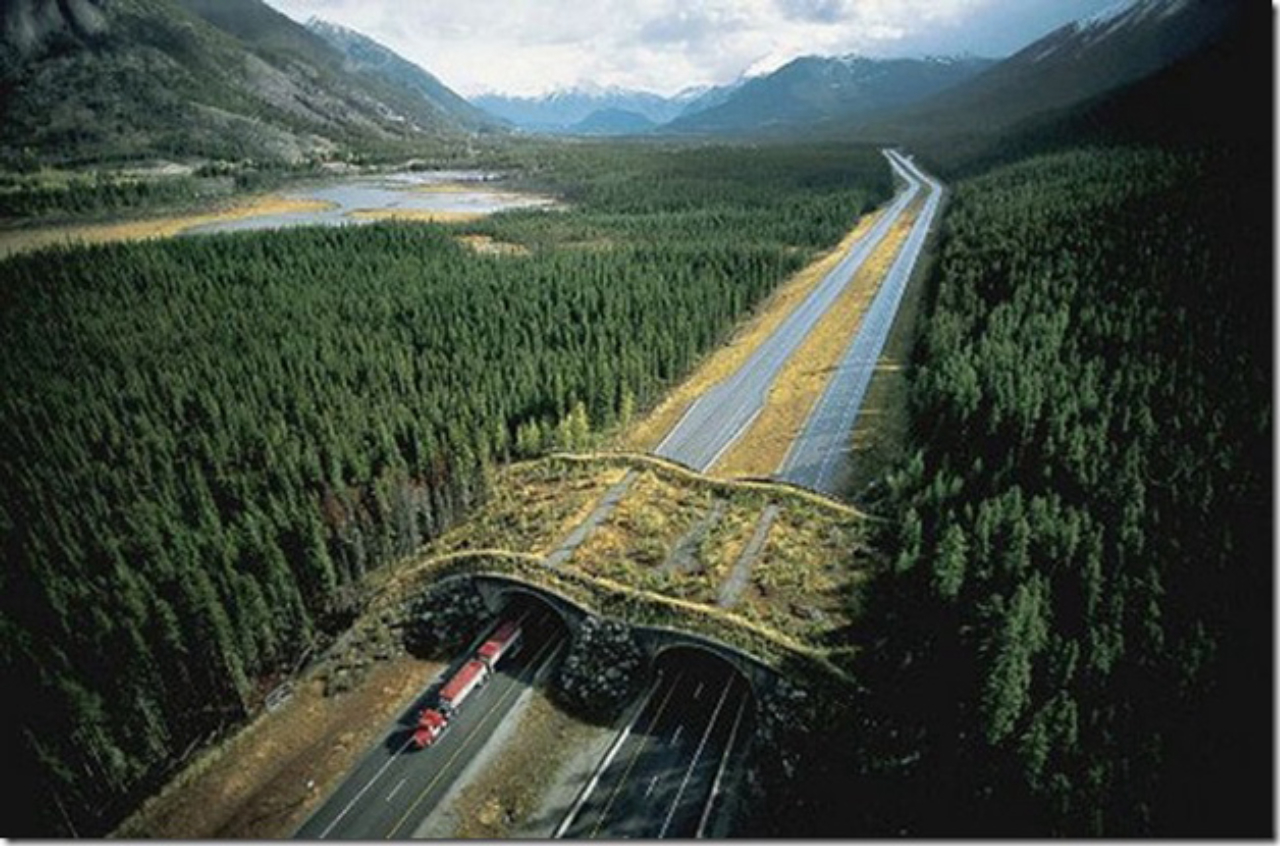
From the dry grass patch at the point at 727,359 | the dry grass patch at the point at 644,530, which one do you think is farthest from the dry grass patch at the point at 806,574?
the dry grass patch at the point at 727,359

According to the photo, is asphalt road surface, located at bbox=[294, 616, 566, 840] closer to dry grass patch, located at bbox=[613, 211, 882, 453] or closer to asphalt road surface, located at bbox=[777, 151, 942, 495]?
asphalt road surface, located at bbox=[777, 151, 942, 495]

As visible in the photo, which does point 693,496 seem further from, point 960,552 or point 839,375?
point 839,375

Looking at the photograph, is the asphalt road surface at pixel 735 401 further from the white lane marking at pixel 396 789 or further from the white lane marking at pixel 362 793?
the white lane marking at pixel 396 789

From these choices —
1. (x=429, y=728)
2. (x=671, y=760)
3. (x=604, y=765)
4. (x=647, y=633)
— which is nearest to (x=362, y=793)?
(x=429, y=728)

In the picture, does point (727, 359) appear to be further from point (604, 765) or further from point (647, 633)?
point (604, 765)

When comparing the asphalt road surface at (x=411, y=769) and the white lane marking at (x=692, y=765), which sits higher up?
the white lane marking at (x=692, y=765)

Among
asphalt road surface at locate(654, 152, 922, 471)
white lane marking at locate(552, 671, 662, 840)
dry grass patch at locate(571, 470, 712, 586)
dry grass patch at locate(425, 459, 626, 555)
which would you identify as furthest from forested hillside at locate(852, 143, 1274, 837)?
dry grass patch at locate(425, 459, 626, 555)

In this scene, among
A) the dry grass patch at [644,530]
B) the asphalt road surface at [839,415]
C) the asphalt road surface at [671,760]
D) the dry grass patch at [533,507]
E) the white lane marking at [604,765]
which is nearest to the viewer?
the asphalt road surface at [671,760]

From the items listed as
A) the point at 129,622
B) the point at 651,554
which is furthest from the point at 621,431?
the point at 129,622
